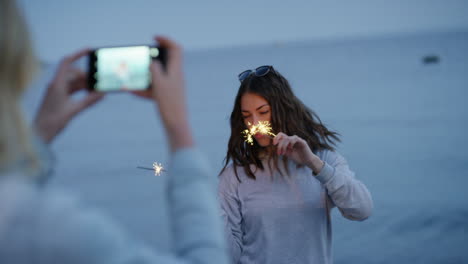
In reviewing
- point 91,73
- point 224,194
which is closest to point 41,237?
point 91,73

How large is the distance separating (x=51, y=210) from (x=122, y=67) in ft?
1.73

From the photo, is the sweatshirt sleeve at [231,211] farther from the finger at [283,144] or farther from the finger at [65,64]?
the finger at [65,64]

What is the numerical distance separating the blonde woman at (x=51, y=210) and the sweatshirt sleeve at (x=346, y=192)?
4.06 feet

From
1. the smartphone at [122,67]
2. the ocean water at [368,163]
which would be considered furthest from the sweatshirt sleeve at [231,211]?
the smartphone at [122,67]

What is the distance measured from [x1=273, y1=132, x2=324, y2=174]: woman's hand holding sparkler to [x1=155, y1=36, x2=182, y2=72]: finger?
3.39 feet

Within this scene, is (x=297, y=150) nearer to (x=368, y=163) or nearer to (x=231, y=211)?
(x=231, y=211)

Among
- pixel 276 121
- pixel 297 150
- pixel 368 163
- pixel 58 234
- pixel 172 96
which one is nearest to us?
pixel 58 234

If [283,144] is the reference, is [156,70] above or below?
above

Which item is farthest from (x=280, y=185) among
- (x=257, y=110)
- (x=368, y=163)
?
(x=368, y=163)

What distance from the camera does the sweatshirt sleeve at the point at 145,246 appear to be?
2.97 feet

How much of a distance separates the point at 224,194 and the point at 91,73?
54.7 inches

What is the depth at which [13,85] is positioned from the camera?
956 millimetres

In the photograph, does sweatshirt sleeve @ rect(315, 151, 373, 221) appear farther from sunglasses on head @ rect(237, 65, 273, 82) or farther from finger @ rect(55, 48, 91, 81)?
finger @ rect(55, 48, 91, 81)

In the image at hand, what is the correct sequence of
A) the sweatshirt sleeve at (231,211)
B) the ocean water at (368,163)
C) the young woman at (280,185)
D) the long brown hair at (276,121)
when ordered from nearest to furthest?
the young woman at (280,185)
the sweatshirt sleeve at (231,211)
the long brown hair at (276,121)
the ocean water at (368,163)
